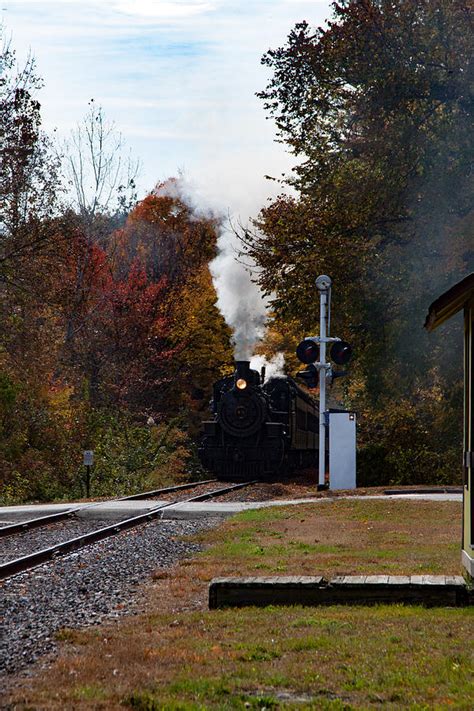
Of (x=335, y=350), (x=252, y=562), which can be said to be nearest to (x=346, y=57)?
(x=335, y=350)

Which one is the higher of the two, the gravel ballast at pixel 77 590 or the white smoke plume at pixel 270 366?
the white smoke plume at pixel 270 366

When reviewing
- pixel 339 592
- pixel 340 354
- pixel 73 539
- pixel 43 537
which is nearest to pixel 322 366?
pixel 340 354

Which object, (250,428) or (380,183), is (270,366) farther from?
(380,183)

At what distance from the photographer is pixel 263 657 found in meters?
7.32

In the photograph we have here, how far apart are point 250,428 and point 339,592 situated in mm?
22818

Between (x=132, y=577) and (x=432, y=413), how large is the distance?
24662mm

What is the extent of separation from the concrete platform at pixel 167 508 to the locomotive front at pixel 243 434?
8698mm

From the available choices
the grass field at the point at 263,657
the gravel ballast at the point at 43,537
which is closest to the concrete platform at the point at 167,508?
the gravel ballast at the point at 43,537

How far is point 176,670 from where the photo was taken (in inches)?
273

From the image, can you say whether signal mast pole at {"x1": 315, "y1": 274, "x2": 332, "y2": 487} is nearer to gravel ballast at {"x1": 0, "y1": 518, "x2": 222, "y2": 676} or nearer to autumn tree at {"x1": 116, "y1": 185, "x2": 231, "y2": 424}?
gravel ballast at {"x1": 0, "y1": 518, "x2": 222, "y2": 676}

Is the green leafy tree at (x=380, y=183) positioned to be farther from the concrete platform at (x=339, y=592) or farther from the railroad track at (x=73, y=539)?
the concrete platform at (x=339, y=592)

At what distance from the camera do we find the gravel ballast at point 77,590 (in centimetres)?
830

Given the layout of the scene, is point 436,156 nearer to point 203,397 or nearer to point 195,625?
point 195,625

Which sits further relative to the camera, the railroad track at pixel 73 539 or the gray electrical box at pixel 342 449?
the gray electrical box at pixel 342 449
